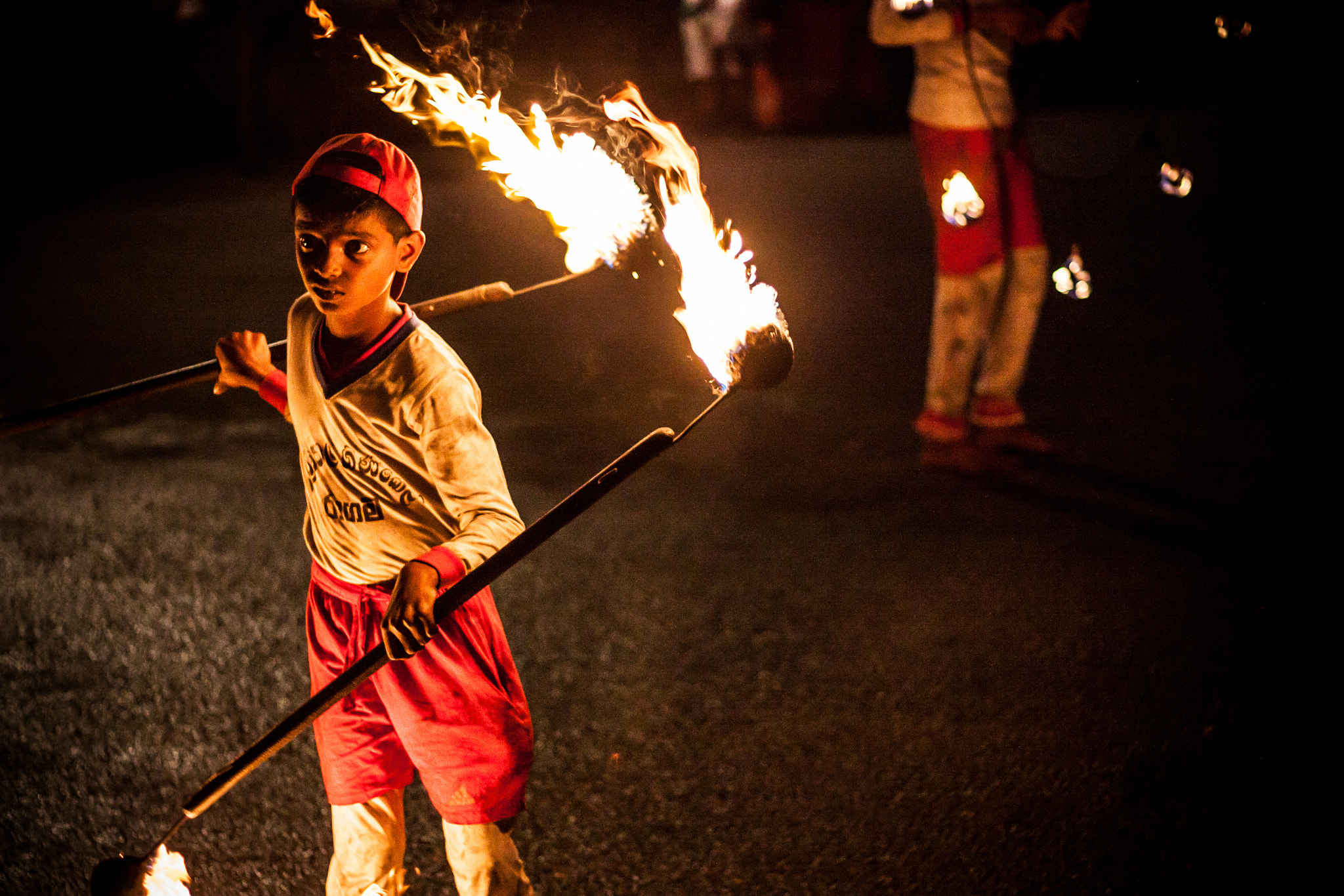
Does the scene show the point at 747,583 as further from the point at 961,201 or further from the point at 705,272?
the point at 705,272

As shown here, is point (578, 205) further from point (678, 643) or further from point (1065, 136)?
point (1065, 136)

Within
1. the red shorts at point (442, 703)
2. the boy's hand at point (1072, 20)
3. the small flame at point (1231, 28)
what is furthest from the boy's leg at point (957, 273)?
the red shorts at point (442, 703)

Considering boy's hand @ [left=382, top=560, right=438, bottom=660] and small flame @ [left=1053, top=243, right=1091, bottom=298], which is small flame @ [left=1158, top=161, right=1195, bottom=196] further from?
boy's hand @ [left=382, top=560, right=438, bottom=660]

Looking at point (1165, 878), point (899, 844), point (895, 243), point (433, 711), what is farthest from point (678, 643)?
point (895, 243)

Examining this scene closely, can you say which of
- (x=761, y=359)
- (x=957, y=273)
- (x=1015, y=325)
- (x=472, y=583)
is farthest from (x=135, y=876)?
(x=1015, y=325)

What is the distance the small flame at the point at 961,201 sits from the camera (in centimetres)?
427

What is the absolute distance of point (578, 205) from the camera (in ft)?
6.22

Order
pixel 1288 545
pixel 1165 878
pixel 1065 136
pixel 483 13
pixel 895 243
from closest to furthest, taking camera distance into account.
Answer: pixel 483 13
pixel 1165 878
pixel 1288 545
pixel 895 243
pixel 1065 136

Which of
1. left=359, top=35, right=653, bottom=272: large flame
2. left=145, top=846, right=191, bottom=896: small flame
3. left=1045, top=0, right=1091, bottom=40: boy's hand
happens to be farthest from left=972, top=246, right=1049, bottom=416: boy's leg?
left=145, top=846, right=191, bottom=896: small flame

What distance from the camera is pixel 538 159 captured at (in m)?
1.84

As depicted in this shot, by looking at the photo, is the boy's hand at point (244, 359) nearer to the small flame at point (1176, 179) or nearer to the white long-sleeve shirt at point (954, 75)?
the white long-sleeve shirt at point (954, 75)

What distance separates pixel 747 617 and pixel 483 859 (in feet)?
7.13

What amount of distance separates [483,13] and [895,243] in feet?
28.4

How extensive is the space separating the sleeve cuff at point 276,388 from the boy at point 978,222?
10.5 ft
